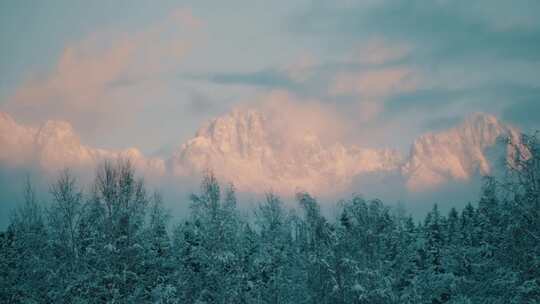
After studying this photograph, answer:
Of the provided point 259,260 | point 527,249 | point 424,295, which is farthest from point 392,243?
point 527,249

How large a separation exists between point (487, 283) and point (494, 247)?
3034mm

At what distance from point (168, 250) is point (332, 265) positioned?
1433 centimetres

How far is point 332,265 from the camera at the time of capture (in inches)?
1777

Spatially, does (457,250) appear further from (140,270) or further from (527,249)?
(140,270)

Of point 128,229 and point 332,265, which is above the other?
point 128,229

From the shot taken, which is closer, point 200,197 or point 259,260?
point 200,197

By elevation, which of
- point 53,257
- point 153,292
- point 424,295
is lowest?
point 424,295

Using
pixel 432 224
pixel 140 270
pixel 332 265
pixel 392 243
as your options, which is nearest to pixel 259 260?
pixel 332 265

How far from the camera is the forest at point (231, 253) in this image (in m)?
36.4

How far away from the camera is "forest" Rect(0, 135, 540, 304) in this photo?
36.4 metres

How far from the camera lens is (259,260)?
4650 cm

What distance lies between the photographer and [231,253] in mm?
40344

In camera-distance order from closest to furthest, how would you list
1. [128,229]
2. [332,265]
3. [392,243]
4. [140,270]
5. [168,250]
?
1. [128,229]
2. [140,270]
3. [332,265]
4. [168,250]
5. [392,243]

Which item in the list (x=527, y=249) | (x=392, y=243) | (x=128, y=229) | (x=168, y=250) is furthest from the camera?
(x=392, y=243)
